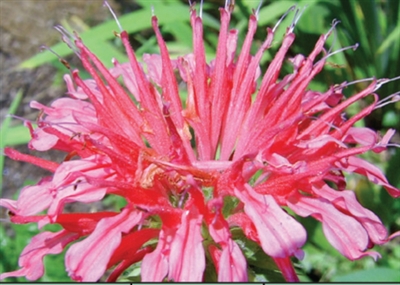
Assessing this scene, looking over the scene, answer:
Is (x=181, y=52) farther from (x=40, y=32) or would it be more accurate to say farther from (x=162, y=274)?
(x=162, y=274)

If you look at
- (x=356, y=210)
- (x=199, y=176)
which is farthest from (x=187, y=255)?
(x=356, y=210)

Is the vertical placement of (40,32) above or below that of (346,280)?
above

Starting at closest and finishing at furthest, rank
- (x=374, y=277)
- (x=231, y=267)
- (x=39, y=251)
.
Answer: (x=231, y=267) → (x=39, y=251) → (x=374, y=277)

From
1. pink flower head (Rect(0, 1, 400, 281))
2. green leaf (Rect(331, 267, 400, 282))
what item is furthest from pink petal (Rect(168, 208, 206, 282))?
green leaf (Rect(331, 267, 400, 282))

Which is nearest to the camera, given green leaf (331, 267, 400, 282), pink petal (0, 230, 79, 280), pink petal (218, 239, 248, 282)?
pink petal (218, 239, 248, 282)

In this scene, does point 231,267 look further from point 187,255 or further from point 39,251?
point 39,251

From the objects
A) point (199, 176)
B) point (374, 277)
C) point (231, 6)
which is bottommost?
point (374, 277)

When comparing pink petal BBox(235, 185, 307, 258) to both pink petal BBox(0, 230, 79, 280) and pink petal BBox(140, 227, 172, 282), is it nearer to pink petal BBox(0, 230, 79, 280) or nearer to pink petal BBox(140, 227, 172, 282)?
pink petal BBox(140, 227, 172, 282)

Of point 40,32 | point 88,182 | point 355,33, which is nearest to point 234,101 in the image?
point 88,182
